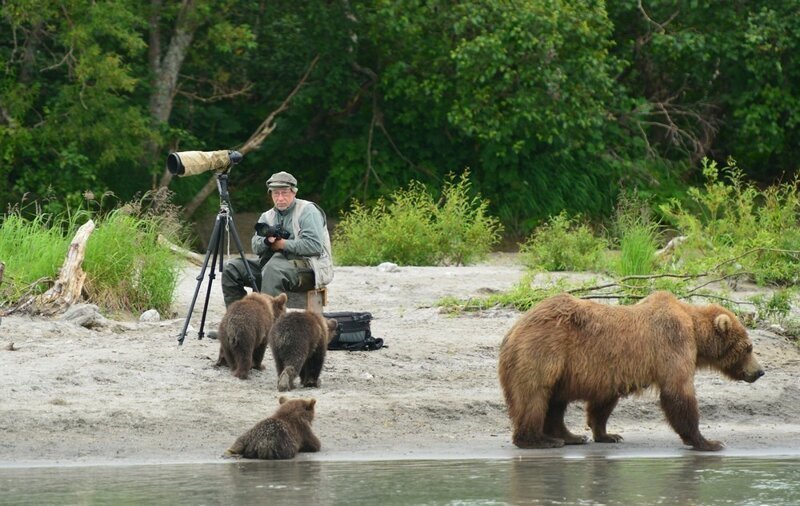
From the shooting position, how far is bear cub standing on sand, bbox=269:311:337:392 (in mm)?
9430

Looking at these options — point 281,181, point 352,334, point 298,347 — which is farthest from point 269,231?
point 298,347

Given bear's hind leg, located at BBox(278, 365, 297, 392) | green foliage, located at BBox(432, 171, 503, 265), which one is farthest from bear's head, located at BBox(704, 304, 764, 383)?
green foliage, located at BBox(432, 171, 503, 265)

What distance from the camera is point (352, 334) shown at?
10.8 meters

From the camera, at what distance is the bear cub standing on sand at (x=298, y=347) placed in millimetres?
9430

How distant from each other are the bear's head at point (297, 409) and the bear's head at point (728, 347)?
2.45 meters

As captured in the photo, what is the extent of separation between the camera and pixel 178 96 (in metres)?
23.7

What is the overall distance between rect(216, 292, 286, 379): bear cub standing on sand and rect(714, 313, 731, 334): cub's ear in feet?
10.6

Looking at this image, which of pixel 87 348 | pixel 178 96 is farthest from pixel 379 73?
pixel 87 348

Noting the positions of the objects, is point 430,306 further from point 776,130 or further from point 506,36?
point 776,130

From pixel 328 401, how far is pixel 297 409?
3.52 ft

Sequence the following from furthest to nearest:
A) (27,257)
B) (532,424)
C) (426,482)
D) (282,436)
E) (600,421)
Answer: (27,257) < (600,421) < (532,424) < (282,436) < (426,482)

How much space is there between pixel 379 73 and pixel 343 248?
19.1 feet

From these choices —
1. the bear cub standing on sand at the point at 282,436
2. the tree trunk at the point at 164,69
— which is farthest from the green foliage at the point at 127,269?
→ the tree trunk at the point at 164,69

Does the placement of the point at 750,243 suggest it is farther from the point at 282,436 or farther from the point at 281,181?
the point at 282,436
